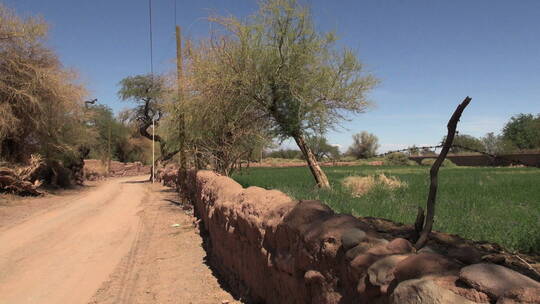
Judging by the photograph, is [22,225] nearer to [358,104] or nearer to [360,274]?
[358,104]

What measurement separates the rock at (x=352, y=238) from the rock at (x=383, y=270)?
0.38 m

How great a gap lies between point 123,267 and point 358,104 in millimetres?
9952

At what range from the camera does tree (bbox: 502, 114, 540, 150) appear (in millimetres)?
62938

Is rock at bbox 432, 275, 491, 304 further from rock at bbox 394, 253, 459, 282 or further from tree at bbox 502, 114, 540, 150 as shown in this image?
tree at bbox 502, 114, 540, 150

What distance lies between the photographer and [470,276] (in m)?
1.96

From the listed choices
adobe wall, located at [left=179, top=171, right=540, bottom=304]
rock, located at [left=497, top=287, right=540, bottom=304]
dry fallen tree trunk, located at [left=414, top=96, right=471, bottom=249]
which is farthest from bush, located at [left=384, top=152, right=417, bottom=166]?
rock, located at [left=497, top=287, right=540, bottom=304]

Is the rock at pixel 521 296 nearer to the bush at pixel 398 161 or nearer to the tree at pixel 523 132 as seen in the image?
the bush at pixel 398 161

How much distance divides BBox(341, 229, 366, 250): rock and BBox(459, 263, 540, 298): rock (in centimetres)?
100

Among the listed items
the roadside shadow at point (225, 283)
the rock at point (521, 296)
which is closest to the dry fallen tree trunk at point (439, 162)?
the rock at point (521, 296)

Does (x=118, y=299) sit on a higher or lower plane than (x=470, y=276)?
lower

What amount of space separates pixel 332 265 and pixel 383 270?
73cm

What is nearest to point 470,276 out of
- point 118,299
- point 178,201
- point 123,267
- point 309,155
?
point 118,299

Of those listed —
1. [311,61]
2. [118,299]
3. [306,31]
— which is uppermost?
[306,31]

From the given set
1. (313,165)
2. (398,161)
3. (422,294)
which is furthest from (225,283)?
(398,161)
